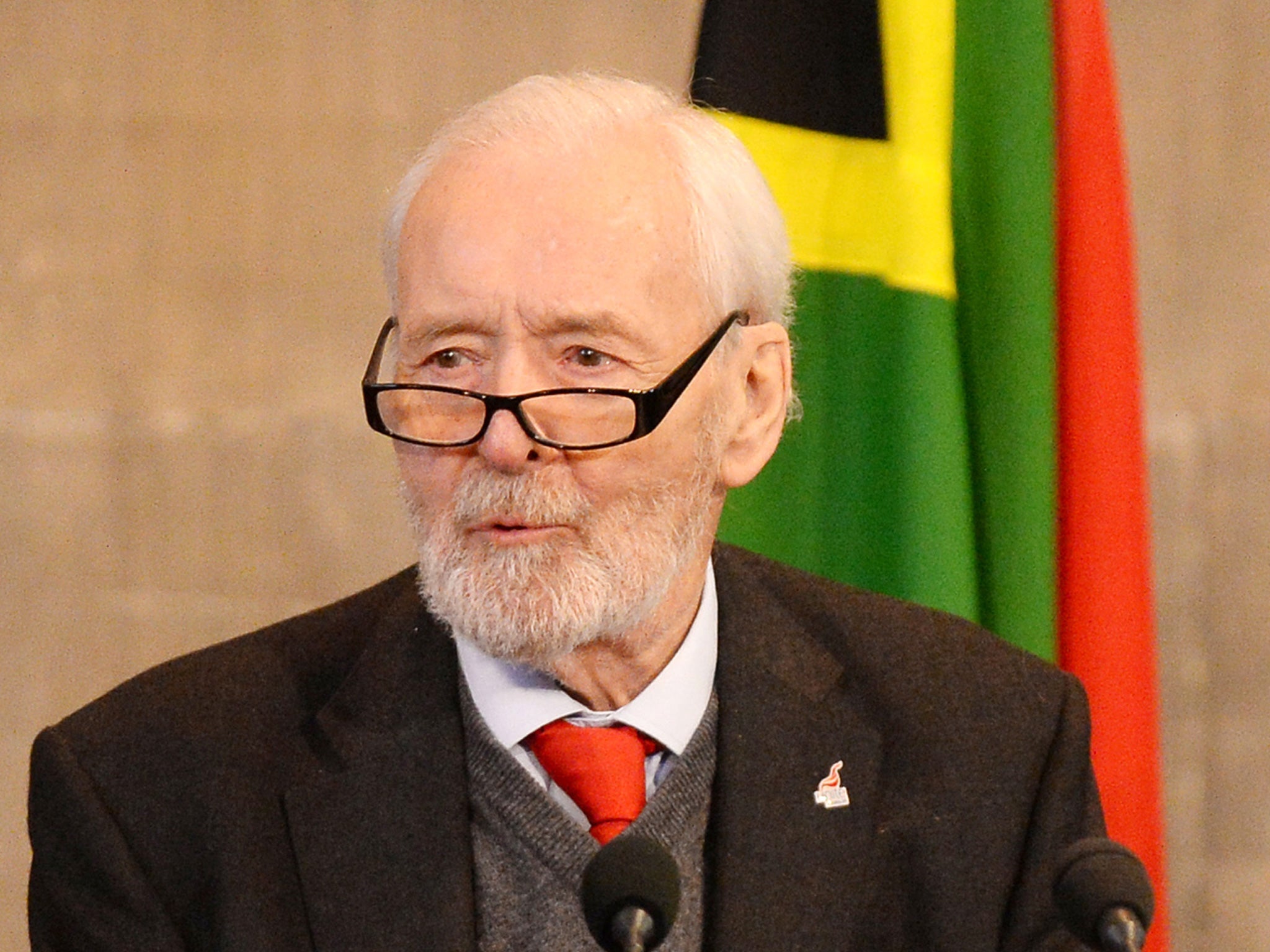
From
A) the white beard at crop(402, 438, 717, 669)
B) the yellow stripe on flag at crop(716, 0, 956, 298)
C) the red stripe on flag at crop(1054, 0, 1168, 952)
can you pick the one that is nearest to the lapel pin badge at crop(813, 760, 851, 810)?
the white beard at crop(402, 438, 717, 669)

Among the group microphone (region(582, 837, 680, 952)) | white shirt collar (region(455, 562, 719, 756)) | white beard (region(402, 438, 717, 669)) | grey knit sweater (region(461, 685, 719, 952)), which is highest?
white beard (region(402, 438, 717, 669))

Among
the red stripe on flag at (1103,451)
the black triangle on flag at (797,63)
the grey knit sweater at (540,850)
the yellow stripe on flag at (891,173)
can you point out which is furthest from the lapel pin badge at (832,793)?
the black triangle on flag at (797,63)

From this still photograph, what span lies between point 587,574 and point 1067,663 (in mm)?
803

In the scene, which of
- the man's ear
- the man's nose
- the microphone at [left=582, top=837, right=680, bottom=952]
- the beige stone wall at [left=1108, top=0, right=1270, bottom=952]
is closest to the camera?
the microphone at [left=582, top=837, right=680, bottom=952]

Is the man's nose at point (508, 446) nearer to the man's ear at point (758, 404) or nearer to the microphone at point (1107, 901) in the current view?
the man's ear at point (758, 404)

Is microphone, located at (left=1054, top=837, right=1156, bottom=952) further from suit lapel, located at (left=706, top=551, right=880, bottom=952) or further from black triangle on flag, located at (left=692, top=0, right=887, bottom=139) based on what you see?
black triangle on flag, located at (left=692, top=0, right=887, bottom=139)

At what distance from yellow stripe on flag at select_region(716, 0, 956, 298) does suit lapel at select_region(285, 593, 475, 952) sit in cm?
79

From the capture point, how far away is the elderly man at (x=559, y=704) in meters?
1.46

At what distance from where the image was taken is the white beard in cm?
145

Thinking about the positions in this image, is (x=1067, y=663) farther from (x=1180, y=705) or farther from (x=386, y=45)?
(x=386, y=45)

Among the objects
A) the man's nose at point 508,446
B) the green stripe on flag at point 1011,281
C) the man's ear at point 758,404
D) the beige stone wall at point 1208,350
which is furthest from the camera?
the beige stone wall at point 1208,350

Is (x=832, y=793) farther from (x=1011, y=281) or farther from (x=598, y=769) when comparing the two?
(x=1011, y=281)

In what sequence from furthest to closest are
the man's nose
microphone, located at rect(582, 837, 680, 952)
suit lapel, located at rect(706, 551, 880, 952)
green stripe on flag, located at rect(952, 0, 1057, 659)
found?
green stripe on flag, located at rect(952, 0, 1057, 659) → suit lapel, located at rect(706, 551, 880, 952) → the man's nose → microphone, located at rect(582, 837, 680, 952)

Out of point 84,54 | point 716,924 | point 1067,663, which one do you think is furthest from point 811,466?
point 84,54
